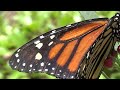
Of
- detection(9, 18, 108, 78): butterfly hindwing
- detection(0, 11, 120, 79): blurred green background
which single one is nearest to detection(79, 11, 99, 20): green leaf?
detection(9, 18, 108, 78): butterfly hindwing

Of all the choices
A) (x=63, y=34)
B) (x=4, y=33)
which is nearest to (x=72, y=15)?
(x=4, y=33)

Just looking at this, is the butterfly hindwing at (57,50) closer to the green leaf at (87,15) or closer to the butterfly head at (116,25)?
the butterfly head at (116,25)

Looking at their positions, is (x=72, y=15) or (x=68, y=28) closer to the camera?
(x=68, y=28)

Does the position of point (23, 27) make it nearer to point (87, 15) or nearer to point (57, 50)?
point (87, 15)

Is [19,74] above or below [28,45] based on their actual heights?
below

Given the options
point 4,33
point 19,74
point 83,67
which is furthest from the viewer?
point 4,33

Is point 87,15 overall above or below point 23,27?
above

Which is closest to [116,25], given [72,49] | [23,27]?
[72,49]

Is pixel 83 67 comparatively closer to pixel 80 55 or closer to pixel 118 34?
pixel 80 55

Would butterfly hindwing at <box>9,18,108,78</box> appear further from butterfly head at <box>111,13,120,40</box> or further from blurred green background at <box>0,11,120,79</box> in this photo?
blurred green background at <box>0,11,120,79</box>
